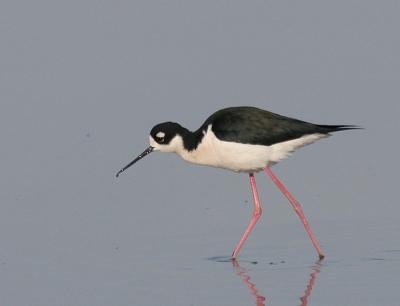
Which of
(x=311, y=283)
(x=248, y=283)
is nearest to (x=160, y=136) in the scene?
(x=248, y=283)

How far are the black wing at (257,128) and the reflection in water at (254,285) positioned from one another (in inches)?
54.2

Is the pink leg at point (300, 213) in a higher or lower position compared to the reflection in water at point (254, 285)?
higher

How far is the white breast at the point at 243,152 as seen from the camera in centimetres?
1050

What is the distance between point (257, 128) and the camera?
10.5 m

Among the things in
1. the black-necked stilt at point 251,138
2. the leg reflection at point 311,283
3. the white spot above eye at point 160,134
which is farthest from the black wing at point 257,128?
the leg reflection at point 311,283

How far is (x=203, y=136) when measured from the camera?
35.2 ft

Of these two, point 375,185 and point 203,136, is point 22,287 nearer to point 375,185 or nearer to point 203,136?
point 203,136

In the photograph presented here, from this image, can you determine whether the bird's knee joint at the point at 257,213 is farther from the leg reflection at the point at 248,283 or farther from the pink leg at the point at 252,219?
the leg reflection at the point at 248,283

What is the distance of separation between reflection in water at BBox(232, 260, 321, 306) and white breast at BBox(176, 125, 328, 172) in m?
1.25

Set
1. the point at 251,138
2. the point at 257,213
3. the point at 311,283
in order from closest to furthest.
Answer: the point at 311,283 → the point at 251,138 → the point at 257,213

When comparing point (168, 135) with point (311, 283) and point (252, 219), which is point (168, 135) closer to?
point (252, 219)

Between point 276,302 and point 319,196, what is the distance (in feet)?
11.8

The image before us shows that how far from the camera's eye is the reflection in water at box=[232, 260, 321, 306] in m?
8.15

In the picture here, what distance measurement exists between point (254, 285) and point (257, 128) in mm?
2218
